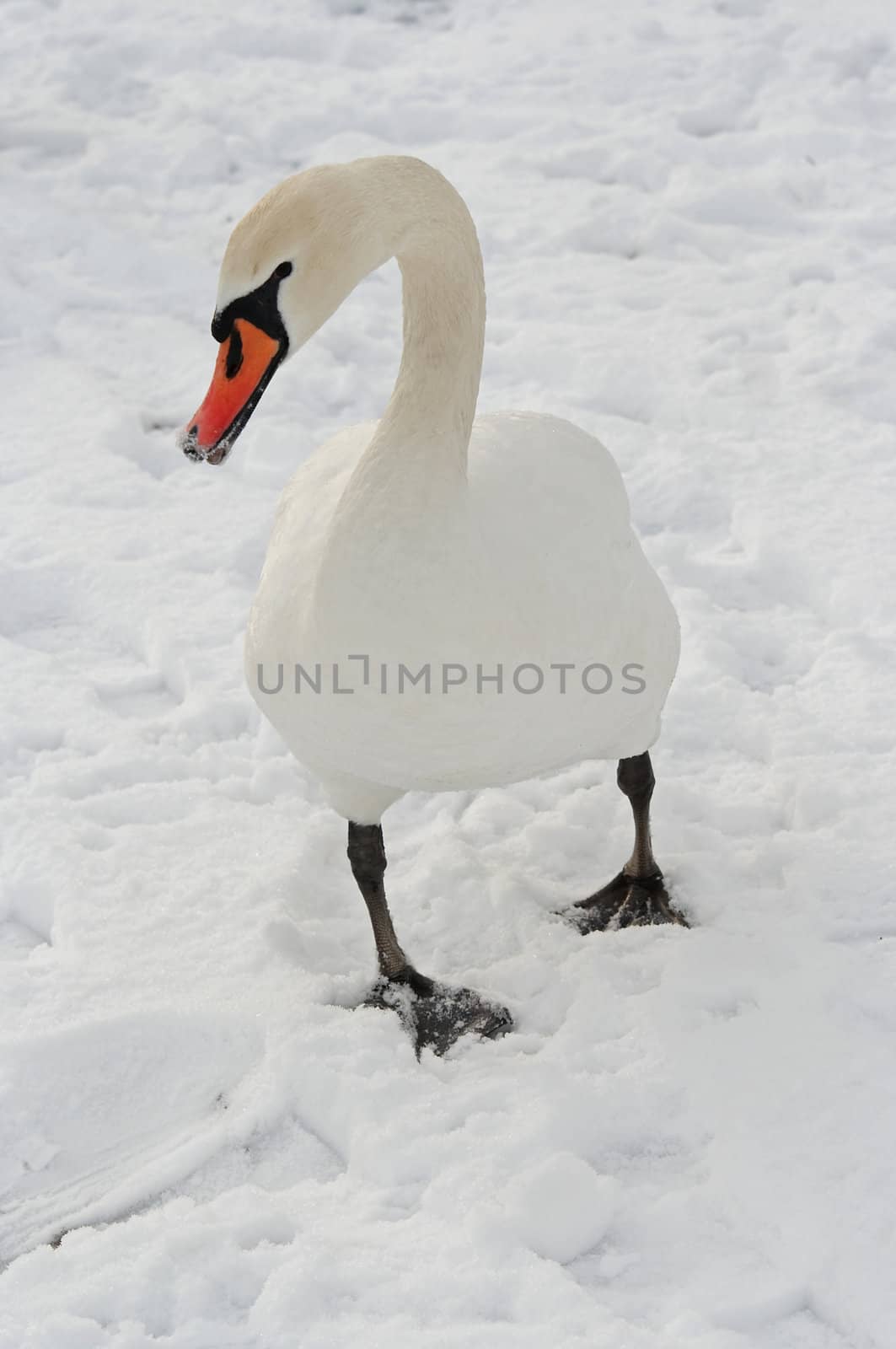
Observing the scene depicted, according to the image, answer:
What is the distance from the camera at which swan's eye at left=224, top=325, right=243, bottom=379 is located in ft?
7.79

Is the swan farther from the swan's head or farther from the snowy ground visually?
the snowy ground

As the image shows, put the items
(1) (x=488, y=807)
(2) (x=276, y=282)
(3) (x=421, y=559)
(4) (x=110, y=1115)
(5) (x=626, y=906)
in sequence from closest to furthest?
(2) (x=276, y=282), (3) (x=421, y=559), (4) (x=110, y=1115), (5) (x=626, y=906), (1) (x=488, y=807)

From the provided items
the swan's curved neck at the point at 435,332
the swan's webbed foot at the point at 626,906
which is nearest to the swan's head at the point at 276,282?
the swan's curved neck at the point at 435,332

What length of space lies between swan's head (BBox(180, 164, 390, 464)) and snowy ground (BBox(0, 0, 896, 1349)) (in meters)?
1.35

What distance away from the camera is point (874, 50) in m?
6.93

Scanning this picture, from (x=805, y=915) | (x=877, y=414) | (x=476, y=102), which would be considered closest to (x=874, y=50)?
(x=476, y=102)

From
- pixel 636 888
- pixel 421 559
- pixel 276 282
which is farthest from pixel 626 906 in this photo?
pixel 276 282

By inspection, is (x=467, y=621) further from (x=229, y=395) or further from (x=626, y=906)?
(x=626, y=906)

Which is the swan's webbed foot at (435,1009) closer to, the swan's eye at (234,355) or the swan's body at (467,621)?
the swan's body at (467,621)

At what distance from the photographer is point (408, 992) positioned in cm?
312

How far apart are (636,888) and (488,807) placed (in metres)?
0.51

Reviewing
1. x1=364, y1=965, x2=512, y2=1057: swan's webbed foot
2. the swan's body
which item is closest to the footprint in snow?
x1=364, y1=965, x2=512, y2=1057: swan's webbed foot

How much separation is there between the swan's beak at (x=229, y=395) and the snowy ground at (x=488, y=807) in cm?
129

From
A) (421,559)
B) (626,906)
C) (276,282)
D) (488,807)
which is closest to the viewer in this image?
(276,282)
